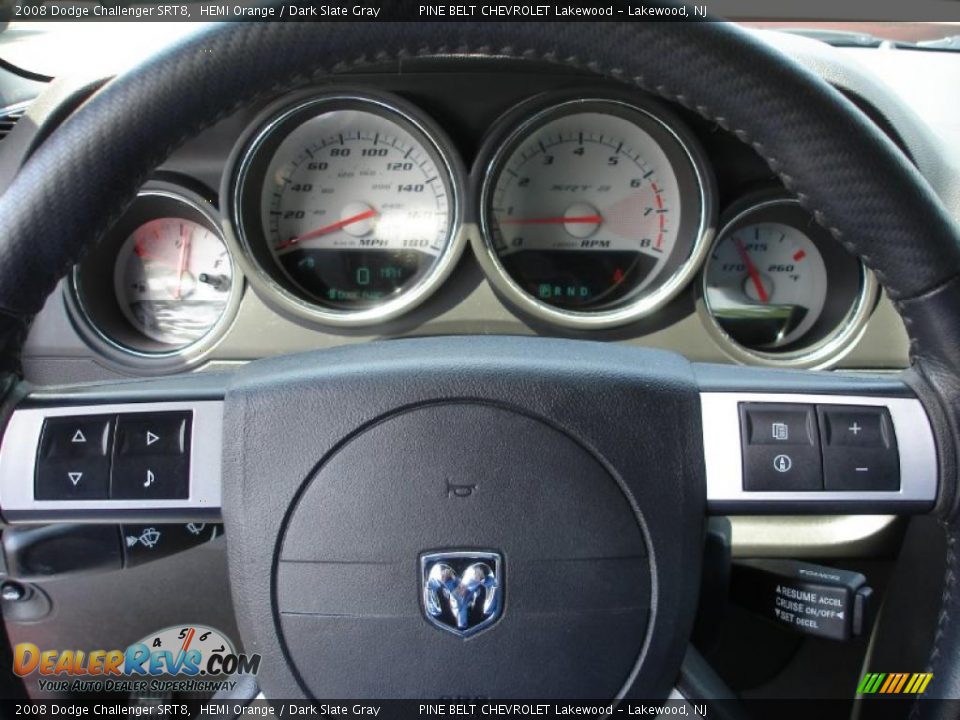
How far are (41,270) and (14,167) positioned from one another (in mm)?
909

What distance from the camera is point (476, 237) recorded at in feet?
6.38

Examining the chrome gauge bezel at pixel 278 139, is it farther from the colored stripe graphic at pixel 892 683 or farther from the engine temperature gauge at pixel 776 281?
the colored stripe graphic at pixel 892 683

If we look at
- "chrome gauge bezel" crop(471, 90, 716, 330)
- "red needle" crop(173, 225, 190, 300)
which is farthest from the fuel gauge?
"chrome gauge bezel" crop(471, 90, 716, 330)

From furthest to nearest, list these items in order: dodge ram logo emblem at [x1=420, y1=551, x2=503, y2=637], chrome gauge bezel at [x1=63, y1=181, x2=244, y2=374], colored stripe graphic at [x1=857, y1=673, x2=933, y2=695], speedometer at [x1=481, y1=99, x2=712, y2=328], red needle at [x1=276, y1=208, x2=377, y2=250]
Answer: red needle at [x1=276, y1=208, x2=377, y2=250]
speedometer at [x1=481, y1=99, x2=712, y2=328]
chrome gauge bezel at [x1=63, y1=181, x2=244, y2=374]
colored stripe graphic at [x1=857, y1=673, x2=933, y2=695]
dodge ram logo emblem at [x1=420, y1=551, x2=503, y2=637]

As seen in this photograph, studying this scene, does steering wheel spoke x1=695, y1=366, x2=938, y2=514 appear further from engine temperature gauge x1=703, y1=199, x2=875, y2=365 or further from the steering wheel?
engine temperature gauge x1=703, y1=199, x2=875, y2=365

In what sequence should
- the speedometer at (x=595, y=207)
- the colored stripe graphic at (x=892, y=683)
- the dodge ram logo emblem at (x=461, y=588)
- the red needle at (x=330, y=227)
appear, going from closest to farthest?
the dodge ram logo emblem at (x=461, y=588)
the colored stripe graphic at (x=892, y=683)
the speedometer at (x=595, y=207)
the red needle at (x=330, y=227)

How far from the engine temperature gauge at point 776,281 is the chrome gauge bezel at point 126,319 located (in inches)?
44.1

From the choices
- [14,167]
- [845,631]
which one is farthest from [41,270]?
[845,631]

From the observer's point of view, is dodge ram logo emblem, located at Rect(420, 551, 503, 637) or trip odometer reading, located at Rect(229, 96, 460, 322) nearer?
dodge ram logo emblem, located at Rect(420, 551, 503, 637)

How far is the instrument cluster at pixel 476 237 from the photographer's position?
1952 millimetres

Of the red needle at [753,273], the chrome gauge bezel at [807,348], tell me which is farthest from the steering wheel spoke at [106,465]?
the red needle at [753,273]

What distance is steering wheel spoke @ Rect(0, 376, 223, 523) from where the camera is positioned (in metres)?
1.09

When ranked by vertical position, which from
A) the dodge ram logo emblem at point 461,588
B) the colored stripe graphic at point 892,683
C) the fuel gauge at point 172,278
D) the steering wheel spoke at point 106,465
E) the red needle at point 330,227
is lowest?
the colored stripe graphic at point 892,683

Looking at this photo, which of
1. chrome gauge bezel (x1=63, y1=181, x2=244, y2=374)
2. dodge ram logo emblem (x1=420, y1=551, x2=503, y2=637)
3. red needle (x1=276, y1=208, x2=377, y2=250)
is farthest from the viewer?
red needle (x1=276, y1=208, x2=377, y2=250)
